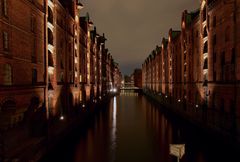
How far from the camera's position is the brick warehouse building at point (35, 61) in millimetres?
15609

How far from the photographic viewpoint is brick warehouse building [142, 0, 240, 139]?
21.3 metres

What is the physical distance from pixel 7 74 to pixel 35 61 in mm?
5174

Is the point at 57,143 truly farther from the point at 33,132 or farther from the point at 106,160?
the point at 106,160

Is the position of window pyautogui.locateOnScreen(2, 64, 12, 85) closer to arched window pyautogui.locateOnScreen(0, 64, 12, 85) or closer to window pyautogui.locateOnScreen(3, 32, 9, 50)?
arched window pyautogui.locateOnScreen(0, 64, 12, 85)

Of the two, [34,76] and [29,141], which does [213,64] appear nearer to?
[34,76]

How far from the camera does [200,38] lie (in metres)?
33.2

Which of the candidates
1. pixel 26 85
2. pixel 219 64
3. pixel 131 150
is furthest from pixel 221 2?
pixel 26 85

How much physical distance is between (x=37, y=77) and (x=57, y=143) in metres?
7.33

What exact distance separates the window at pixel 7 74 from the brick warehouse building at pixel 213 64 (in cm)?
1944

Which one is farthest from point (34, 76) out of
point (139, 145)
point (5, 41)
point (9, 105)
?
point (139, 145)

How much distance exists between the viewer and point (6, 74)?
15.6 meters

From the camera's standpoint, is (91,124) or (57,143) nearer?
(57,143)

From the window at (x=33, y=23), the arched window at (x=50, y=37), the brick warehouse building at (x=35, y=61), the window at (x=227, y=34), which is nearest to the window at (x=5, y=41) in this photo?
the brick warehouse building at (x=35, y=61)

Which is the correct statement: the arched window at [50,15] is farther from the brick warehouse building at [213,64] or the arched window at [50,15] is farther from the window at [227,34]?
the window at [227,34]
